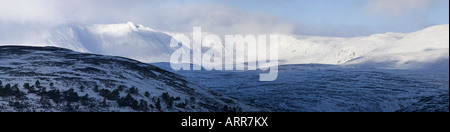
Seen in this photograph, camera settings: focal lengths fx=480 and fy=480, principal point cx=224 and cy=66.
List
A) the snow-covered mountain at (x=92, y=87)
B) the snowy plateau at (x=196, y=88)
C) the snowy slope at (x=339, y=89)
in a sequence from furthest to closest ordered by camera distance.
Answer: the snowy slope at (x=339, y=89), the snowy plateau at (x=196, y=88), the snow-covered mountain at (x=92, y=87)

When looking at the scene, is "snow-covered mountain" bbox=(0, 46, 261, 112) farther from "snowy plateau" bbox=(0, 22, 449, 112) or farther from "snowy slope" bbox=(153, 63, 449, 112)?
Answer: "snowy slope" bbox=(153, 63, 449, 112)

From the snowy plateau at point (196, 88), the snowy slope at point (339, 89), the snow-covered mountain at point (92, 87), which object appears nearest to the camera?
the snow-covered mountain at point (92, 87)

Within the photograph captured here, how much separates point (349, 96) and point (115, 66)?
34.7 m

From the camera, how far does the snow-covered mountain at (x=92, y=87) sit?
45.5m

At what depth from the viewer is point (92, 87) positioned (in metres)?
53.0

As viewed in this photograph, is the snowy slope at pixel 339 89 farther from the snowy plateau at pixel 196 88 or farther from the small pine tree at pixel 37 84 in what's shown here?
the small pine tree at pixel 37 84

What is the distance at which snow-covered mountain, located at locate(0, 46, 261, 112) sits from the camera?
45531 mm

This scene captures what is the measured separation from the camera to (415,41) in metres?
166

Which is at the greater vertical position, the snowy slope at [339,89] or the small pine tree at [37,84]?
the small pine tree at [37,84]

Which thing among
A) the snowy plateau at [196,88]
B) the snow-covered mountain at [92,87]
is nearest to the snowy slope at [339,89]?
the snowy plateau at [196,88]

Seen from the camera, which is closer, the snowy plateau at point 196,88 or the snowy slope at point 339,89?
the snowy plateau at point 196,88
